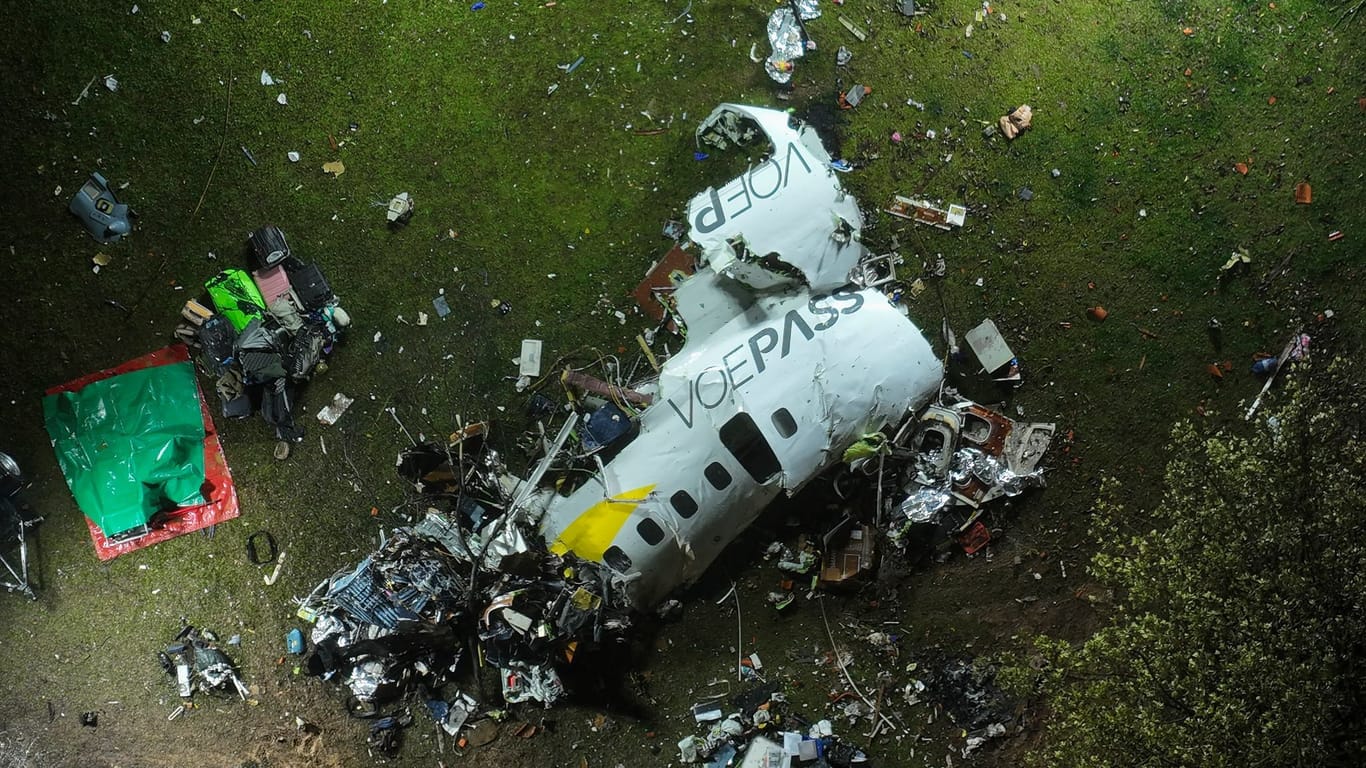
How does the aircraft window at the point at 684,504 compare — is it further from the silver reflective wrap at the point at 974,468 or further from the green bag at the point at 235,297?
the green bag at the point at 235,297

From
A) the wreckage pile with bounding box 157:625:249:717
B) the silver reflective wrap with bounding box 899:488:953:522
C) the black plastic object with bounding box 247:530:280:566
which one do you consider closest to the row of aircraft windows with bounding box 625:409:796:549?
the silver reflective wrap with bounding box 899:488:953:522

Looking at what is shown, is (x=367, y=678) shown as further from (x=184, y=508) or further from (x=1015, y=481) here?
(x=1015, y=481)

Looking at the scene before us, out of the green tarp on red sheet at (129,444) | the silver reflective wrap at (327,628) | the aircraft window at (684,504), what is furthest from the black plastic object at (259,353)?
the aircraft window at (684,504)

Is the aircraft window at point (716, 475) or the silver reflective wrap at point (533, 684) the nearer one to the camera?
the aircraft window at point (716, 475)

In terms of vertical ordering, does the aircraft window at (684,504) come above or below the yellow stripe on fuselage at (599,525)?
below

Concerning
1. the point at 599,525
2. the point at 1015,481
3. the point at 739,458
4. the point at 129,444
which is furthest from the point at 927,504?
the point at 129,444

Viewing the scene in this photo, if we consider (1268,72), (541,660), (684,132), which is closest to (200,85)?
(684,132)
